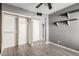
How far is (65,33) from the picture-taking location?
2.23 m

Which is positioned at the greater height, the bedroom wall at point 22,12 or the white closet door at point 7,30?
the bedroom wall at point 22,12

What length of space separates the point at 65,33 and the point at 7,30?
185 centimetres

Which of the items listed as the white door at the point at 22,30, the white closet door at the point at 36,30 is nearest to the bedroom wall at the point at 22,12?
the white closet door at the point at 36,30

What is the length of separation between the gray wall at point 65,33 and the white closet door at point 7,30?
1262mm

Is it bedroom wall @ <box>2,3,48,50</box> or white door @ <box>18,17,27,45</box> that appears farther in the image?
white door @ <box>18,17,27,45</box>

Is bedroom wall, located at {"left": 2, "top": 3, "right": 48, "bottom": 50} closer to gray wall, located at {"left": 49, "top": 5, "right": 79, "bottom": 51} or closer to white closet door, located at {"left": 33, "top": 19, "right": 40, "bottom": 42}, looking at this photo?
white closet door, located at {"left": 33, "top": 19, "right": 40, "bottom": 42}

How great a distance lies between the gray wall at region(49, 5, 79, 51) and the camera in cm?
201

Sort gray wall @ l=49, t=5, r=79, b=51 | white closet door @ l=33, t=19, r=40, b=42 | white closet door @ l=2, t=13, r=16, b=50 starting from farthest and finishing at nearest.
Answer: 1. white closet door @ l=33, t=19, r=40, b=42
2. gray wall @ l=49, t=5, r=79, b=51
3. white closet door @ l=2, t=13, r=16, b=50

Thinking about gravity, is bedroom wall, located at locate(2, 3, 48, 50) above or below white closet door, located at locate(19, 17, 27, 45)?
above

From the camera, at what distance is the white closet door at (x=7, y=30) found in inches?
74.3

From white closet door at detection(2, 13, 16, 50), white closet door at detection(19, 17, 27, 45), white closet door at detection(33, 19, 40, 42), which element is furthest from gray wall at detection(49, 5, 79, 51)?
white closet door at detection(2, 13, 16, 50)

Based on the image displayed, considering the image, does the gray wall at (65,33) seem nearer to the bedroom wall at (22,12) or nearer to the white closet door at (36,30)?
the bedroom wall at (22,12)

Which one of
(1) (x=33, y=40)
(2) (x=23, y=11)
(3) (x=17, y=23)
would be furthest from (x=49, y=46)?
(2) (x=23, y=11)

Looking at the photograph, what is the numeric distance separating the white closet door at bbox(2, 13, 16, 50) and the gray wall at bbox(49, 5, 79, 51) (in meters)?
1.26
